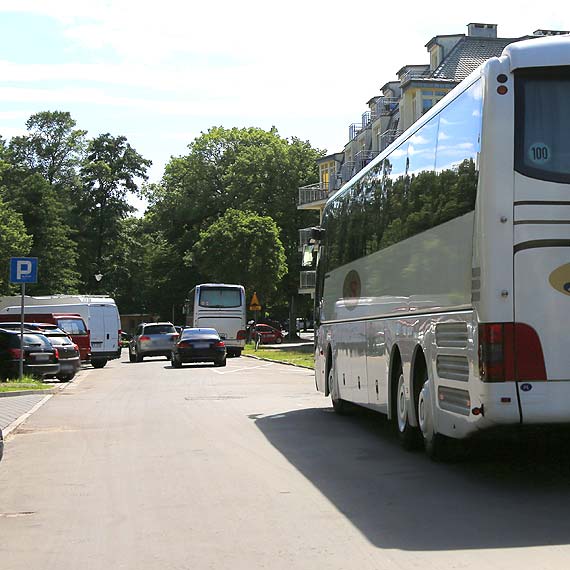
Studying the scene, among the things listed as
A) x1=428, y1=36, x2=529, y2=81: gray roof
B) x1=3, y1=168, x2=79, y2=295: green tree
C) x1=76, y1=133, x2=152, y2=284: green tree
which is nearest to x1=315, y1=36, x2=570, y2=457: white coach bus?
x1=428, y1=36, x2=529, y2=81: gray roof

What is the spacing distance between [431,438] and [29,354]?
61.6 feet

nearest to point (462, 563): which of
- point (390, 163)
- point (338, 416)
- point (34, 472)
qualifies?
point (34, 472)

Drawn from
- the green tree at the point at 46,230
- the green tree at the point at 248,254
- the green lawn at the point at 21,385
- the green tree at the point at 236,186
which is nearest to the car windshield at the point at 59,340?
the green lawn at the point at 21,385

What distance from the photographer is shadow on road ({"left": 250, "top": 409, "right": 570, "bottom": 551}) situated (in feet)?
25.3

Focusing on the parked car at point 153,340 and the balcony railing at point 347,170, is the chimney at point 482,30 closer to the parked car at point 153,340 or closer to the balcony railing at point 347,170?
the balcony railing at point 347,170

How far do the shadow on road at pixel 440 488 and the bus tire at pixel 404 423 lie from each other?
5.9 inches

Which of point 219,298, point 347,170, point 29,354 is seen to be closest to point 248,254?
point 347,170

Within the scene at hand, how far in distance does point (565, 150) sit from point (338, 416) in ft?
31.7

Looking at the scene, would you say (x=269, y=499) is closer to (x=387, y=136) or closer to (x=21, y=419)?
(x=21, y=419)

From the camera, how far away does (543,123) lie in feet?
30.2

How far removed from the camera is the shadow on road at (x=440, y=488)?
7727 millimetres

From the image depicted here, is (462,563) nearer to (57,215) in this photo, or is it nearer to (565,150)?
(565,150)

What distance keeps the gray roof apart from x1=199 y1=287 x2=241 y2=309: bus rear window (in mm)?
15957

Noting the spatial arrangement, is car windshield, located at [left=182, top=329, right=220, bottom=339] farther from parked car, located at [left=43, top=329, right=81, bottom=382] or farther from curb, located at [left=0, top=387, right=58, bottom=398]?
curb, located at [left=0, top=387, right=58, bottom=398]
